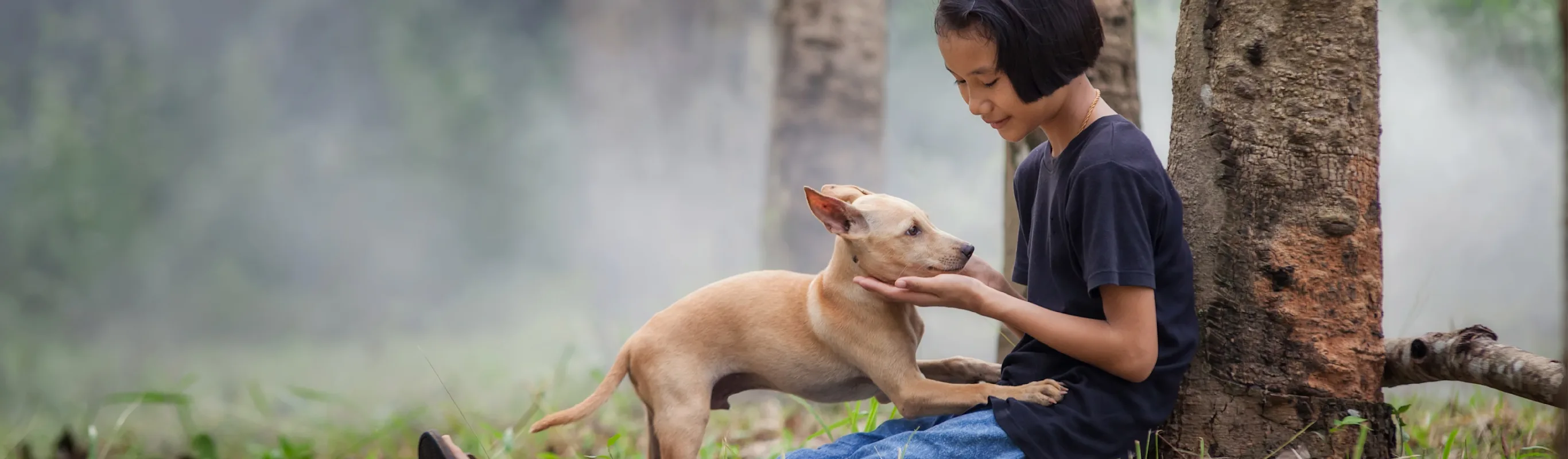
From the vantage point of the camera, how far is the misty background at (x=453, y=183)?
257 inches

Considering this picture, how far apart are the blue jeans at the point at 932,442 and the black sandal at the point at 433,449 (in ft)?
2.72

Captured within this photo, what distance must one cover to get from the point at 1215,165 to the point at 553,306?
6952mm

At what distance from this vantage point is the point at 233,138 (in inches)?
291

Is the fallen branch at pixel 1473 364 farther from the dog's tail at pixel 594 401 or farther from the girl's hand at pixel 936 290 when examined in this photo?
the dog's tail at pixel 594 401

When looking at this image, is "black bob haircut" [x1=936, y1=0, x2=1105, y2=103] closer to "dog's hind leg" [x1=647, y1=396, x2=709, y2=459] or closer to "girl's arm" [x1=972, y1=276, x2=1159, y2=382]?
"girl's arm" [x1=972, y1=276, x2=1159, y2=382]

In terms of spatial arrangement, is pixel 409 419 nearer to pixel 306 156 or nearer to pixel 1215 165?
pixel 306 156

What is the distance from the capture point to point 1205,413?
8.34ft

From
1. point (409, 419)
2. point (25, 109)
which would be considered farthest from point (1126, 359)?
point (25, 109)

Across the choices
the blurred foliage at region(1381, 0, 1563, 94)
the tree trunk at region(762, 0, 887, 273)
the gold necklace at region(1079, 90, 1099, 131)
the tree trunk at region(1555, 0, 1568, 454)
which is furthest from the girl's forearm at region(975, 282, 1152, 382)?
the blurred foliage at region(1381, 0, 1563, 94)

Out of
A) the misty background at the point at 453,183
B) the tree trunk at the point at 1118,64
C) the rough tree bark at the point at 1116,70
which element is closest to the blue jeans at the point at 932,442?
the rough tree bark at the point at 1116,70

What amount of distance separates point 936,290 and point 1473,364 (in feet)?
4.08

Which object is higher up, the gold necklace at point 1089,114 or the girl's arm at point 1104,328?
the gold necklace at point 1089,114

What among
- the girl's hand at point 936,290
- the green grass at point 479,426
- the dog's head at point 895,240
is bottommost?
the green grass at point 479,426

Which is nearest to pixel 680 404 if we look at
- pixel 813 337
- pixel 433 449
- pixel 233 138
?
pixel 813 337
